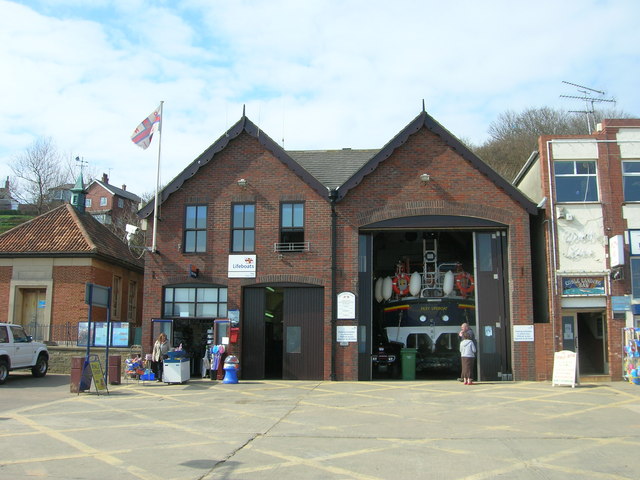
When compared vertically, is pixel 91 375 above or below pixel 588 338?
below

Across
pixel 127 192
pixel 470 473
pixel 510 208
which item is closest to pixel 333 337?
pixel 510 208

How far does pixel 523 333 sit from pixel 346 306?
5.68 m

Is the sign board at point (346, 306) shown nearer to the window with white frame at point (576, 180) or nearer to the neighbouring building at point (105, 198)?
the window with white frame at point (576, 180)

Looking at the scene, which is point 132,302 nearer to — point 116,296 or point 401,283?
point 116,296

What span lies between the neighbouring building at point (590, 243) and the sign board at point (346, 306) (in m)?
5.91

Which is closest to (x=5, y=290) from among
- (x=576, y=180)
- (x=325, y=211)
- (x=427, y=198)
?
(x=325, y=211)

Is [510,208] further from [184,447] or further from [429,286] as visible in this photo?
[184,447]

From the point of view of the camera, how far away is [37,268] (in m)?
25.5

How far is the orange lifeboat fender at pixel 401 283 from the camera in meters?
23.6

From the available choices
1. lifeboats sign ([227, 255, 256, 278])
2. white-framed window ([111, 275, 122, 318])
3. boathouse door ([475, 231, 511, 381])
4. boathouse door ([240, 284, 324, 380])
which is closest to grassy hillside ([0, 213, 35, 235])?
white-framed window ([111, 275, 122, 318])

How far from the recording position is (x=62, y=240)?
26.3 m

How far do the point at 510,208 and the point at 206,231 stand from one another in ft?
33.7

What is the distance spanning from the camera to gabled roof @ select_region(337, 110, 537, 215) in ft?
66.6

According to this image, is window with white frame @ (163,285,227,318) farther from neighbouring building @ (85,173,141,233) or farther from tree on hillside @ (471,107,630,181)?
neighbouring building @ (85,173,141,233)
